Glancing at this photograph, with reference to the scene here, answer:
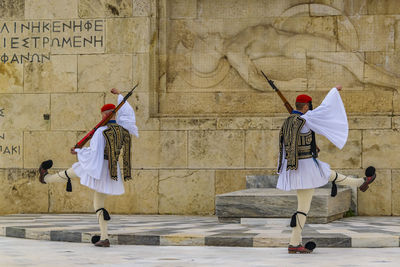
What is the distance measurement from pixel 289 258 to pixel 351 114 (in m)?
6.63

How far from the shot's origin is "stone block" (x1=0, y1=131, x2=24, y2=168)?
15375mm

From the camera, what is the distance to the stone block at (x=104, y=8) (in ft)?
49.9

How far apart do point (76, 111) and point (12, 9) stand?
237 cm

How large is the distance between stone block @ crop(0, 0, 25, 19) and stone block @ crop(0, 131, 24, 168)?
223 cm

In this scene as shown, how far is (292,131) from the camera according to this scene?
9.39 meters

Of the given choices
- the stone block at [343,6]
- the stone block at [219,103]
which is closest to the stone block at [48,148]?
the stone block at [219,103]

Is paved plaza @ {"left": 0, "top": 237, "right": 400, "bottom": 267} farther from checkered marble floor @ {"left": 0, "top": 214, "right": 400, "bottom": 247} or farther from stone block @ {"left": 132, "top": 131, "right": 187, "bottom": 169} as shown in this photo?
stone block @ {"left": 132, "top": 131, "right": 187, "bottom": 169}

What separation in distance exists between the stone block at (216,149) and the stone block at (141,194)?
2.58 feet

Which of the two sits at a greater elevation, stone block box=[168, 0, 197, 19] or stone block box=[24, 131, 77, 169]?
stone block box=[168, 0, 197, 19]

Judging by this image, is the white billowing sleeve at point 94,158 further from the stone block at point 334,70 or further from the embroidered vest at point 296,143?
the stone block at point 334,70

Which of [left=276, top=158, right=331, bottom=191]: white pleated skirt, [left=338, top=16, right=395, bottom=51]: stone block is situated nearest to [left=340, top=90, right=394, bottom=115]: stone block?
[left=338, top=16, right=395, bottom=51]: stone block

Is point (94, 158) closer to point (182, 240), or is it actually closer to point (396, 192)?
point (182, 240)

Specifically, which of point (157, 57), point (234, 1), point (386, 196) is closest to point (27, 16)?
point (157, 57)

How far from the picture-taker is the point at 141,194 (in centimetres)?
1500
